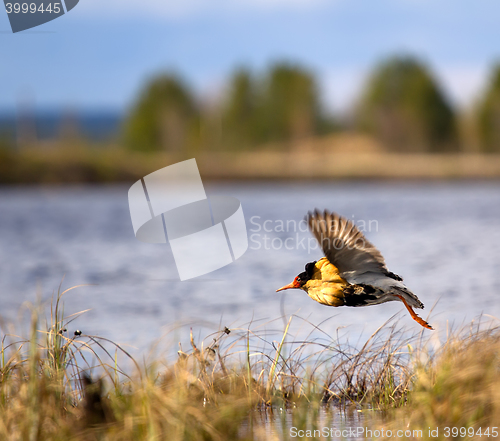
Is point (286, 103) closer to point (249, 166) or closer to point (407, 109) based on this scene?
point (407, 109)

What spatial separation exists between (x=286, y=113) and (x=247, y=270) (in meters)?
48.1

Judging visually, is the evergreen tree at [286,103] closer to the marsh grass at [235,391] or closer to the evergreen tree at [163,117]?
the evergreen tree at [163,117]

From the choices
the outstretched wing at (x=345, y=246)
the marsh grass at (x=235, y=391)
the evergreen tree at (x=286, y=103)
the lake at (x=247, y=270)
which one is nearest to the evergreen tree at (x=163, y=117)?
the evergreen tree at (x=286, y=103)

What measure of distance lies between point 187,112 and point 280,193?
21519 millimetres

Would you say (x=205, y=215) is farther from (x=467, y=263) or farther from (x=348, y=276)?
(x=348, y=276)

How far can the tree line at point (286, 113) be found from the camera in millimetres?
56625

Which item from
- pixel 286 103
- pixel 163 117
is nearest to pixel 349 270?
pixel 163 117

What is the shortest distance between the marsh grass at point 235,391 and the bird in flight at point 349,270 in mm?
486

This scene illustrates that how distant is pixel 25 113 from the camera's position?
57.2 meters

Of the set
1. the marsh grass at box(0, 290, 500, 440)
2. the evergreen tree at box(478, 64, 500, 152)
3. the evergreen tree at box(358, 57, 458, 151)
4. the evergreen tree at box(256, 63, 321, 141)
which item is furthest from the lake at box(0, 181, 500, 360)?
the evergreen tree at box(256, 63, 321, 141)

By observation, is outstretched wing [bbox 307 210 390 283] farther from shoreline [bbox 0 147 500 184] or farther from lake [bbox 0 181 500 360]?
shoreline [bbox 0 147 500 184]

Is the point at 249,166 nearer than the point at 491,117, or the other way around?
the point at 249,166

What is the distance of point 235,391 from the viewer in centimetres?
417

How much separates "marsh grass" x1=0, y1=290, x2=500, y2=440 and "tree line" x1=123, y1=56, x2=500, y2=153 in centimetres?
5205
